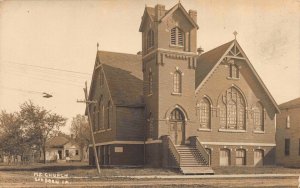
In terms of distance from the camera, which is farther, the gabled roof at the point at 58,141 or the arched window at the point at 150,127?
the gabled roof at the point at 58,141

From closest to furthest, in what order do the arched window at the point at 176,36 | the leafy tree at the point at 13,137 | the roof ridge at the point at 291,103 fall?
the arched window at the point at 176,36 → the roof ridge at the point at 291,103 → the leafy tree at the point at 13,137

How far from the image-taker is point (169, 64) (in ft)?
121

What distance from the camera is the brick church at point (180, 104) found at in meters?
36.4

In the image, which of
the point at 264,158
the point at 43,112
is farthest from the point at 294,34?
the point at 43,112

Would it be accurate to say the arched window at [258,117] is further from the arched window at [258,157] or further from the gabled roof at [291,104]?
the gabled roof at [291,104]

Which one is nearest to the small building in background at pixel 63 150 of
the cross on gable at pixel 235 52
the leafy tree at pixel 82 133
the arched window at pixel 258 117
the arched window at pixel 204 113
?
the leafy tree at pixel 82 133

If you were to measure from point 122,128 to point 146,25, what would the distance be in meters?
8.67

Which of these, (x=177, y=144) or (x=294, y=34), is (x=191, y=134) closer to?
(x=177, y=144)

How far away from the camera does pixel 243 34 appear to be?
28.5 metres

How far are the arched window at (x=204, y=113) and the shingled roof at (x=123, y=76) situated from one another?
16.4 ft

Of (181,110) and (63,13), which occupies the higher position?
(63,13)

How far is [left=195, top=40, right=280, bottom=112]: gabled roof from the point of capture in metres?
39.5

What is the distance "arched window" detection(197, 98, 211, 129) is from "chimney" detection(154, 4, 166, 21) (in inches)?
327

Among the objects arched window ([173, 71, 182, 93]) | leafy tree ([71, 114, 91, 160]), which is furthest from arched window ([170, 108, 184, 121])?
leafy tree ([71, 114, 91, 160])
